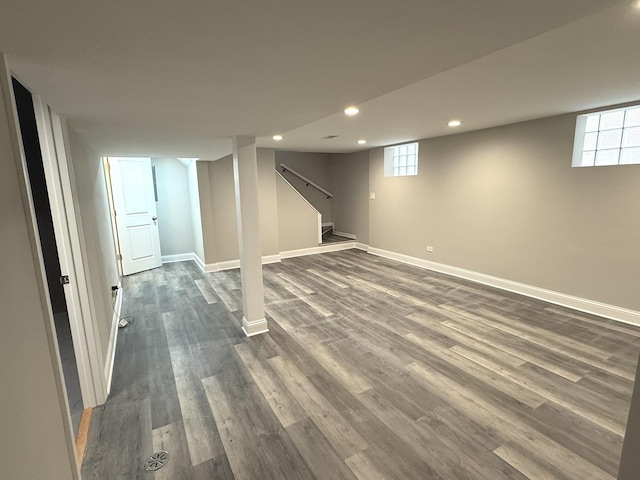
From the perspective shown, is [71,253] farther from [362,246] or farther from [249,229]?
[362,246]

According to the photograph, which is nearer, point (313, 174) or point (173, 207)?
point (173, 207)

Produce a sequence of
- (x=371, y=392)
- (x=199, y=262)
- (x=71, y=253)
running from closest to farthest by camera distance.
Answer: (x=71, y=253), (x=371, y=392), (x=199, y=262)

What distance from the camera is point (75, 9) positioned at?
2.81 feet

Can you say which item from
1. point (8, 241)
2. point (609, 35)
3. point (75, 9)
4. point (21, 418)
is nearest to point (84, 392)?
point (21, 418)

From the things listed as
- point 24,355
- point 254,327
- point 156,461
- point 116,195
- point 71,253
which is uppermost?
point 116,195

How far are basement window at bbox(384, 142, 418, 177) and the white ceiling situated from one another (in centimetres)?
325

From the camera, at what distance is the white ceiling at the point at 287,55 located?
93cm

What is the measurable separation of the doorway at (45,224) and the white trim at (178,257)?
8.21 ft

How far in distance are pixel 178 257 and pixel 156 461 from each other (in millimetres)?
5403

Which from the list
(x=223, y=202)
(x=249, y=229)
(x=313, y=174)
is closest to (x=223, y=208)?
(x=223, y=202)

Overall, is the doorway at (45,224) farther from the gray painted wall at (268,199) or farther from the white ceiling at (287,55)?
the gray painted wall at (268,199)

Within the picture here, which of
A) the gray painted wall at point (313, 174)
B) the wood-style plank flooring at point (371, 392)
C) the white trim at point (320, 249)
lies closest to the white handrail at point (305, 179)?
the gray painted wall at point (313, 174)

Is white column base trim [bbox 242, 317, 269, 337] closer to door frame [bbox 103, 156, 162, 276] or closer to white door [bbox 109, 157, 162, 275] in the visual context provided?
door frame [bbox 103, 156, 162, 276]

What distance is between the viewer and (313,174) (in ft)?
27.7
